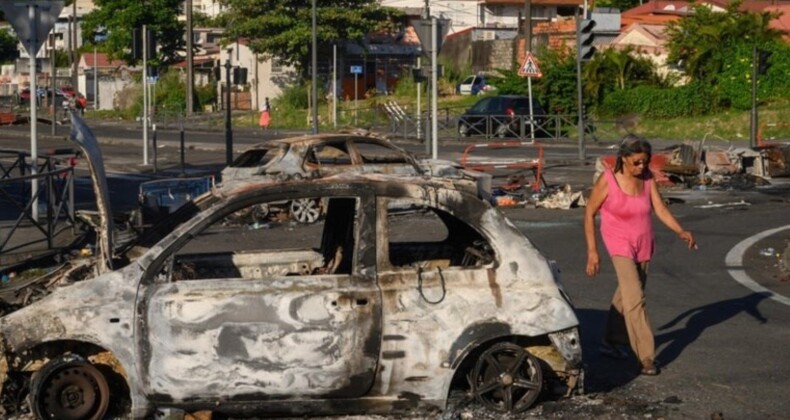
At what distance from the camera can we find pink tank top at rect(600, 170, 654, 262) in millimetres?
8570

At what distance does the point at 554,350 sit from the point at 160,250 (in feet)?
7.80

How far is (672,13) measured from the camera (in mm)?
73688

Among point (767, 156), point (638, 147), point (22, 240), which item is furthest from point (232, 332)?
point (767, 156)

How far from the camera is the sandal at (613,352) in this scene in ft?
29.8

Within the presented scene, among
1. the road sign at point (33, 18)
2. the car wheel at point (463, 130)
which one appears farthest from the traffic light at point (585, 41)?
the road sign at point (33, 18)

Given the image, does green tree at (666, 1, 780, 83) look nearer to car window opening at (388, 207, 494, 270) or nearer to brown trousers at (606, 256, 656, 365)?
brown trousers at (606, 256, 656, 365)

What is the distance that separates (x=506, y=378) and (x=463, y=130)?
37853 millimetres

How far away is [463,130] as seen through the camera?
45062mm

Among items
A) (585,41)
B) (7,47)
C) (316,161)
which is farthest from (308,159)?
(7,47)

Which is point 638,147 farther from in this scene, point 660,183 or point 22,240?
point 660,183

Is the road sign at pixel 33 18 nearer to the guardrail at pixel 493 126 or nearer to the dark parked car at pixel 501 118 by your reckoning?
the guardrail at pixel 493 126

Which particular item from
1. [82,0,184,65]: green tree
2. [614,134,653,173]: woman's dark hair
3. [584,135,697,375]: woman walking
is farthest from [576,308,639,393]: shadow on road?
[82,0,184,65]: green tree

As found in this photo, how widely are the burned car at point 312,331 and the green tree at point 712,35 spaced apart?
140 feet

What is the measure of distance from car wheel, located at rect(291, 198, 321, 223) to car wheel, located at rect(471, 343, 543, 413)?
10.4 meters
